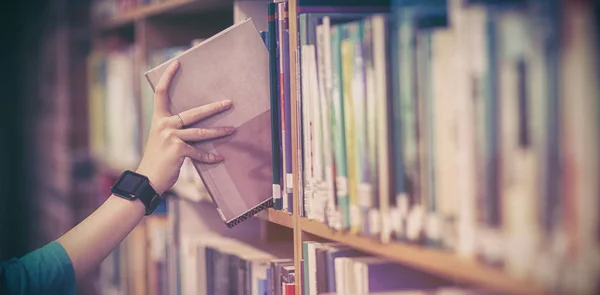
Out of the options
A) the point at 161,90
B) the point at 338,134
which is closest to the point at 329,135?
the point at 338,134

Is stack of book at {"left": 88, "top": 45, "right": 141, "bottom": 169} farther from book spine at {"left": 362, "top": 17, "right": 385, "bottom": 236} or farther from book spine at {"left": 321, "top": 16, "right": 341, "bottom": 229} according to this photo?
book spine at {"left": 362, "top": 17, "right": 385, "bottom": 236}

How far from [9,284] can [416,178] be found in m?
0.92

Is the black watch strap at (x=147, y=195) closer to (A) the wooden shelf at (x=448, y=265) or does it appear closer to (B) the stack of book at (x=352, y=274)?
(B) the stack of book at (x=352, y=274)

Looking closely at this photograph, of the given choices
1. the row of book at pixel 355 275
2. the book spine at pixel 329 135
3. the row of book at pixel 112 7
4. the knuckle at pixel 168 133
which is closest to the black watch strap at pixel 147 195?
the knuckle at pixel 168 133

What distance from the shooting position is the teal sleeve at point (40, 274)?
4.49 ft

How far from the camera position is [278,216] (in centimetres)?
133

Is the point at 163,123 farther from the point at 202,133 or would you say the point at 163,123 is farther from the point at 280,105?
the point at 280,105

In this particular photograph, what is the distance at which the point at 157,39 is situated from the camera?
2.10m

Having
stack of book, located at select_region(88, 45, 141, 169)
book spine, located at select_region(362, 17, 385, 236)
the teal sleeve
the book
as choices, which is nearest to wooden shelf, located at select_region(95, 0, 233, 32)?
stack of book, located at select_region(88, 45, 141, 169)

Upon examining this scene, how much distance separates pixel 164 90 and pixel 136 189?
219 millimetres

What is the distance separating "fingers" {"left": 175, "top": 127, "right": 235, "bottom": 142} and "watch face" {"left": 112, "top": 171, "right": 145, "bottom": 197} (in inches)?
5.7

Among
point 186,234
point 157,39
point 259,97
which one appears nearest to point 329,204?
point 259,97

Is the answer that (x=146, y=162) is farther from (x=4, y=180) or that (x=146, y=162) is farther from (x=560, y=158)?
(x=4, y=180)

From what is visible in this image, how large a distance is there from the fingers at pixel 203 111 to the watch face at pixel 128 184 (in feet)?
0.53
